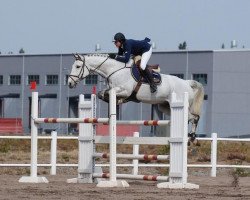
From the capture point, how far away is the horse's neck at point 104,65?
17.4 metres

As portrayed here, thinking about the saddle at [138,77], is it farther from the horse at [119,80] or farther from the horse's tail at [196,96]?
the horse's tail at [196,96]

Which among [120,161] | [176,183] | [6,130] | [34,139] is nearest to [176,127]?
[176,183]

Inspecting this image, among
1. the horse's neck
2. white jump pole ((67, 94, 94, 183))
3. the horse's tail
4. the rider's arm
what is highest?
the rider's arm

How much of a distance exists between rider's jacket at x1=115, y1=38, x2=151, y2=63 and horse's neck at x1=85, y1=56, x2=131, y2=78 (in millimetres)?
111

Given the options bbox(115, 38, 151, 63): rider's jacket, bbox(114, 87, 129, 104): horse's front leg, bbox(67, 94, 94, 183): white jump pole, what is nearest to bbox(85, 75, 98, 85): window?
bbox(67, 94, 94, 183): white jump pole

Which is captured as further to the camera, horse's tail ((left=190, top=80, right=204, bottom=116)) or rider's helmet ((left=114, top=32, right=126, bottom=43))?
horse's tail ((left=190, top=80, right=204, bottom=116))

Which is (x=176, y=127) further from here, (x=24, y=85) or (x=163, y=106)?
(x=24, y=85)

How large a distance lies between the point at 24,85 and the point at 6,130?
25.8 feet

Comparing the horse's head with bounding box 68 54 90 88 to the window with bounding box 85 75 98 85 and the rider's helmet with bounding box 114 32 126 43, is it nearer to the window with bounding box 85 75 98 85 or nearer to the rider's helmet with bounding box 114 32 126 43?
the rider's helmet with bounding box 114 32 126 43

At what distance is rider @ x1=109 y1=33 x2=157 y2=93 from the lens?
17.2 meters

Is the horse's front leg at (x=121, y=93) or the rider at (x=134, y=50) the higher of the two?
the rider at (x=134, y=50)

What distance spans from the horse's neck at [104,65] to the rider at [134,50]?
0.11 metres

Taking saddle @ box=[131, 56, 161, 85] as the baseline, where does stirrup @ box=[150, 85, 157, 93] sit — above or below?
below

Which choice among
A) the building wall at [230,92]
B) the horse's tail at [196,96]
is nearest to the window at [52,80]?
the building wall at [230,92]
